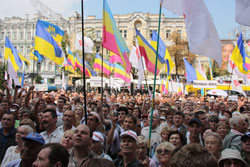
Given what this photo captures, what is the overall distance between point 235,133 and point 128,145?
219 cm

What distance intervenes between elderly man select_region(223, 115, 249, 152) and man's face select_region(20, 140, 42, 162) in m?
2.89

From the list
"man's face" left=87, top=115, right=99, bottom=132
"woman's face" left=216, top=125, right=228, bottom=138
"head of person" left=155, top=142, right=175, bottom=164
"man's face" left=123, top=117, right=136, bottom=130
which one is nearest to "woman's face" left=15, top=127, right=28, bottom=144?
"man's face" left=87, top=115, right=99, bottom=132

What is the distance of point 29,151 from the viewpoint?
320 cm

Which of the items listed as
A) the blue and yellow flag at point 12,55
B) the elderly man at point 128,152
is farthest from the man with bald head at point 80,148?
the blue and yellow flag at point 12,55

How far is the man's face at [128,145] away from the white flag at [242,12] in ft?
→ 7.56

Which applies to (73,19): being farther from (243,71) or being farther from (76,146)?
(76,146)

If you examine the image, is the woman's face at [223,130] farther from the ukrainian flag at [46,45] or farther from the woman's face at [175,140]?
the ukrainian flag at [46,45]

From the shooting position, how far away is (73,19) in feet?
178

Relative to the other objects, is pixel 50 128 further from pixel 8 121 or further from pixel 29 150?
pixel 29 150

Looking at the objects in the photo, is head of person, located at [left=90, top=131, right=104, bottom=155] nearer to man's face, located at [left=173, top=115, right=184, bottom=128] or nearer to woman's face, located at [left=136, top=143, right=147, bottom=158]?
woman's face, located at [left=136, top=143, right=147, bottom=158]

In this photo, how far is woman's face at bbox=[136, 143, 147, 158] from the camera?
405cm

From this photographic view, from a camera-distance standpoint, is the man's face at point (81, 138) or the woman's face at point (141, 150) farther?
the woman's face at point (141, 150)

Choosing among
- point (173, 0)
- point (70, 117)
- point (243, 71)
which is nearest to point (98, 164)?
point (70, 117)

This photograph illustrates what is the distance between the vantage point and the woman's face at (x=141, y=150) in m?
4.05
